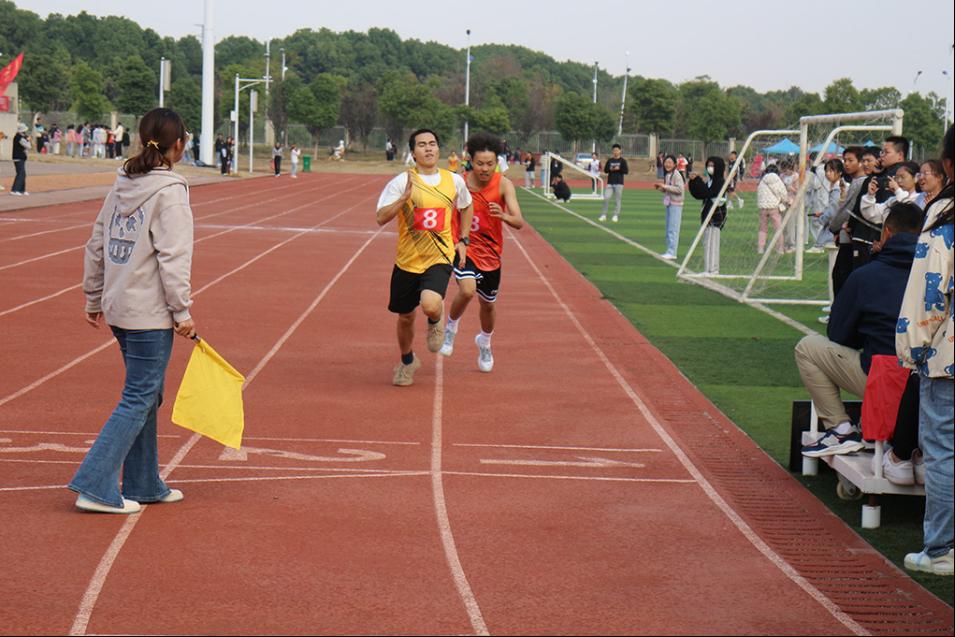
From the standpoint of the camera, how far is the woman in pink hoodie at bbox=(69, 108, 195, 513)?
6.43m

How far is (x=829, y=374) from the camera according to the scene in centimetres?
756

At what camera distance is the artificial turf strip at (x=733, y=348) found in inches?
283

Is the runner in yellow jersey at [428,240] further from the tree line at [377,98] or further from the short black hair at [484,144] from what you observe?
the tree line at [377,98]

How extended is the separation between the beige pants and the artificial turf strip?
1.61 ft

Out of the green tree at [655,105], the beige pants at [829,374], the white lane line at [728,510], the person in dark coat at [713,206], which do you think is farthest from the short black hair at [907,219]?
the green tree at [655,105]

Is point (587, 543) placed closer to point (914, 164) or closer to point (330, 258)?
point (914, 164)

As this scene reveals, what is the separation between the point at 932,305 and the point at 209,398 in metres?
3.55

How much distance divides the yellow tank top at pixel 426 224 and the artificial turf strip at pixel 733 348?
2.50 m

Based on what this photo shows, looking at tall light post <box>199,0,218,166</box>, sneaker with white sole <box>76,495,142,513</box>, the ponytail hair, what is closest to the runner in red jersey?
the ponytail hair

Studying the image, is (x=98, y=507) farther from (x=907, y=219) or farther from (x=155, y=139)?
(x=907, y=219)

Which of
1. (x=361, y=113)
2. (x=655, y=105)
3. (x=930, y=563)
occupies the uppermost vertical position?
(x=655, y=105)

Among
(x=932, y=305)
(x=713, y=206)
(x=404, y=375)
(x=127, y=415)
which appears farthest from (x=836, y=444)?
Answer: (x=713, y=206)

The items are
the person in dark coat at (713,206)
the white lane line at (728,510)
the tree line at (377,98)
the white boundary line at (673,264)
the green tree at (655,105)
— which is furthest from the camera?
the green tree at (655,105)

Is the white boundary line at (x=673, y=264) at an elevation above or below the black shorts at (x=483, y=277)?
below
